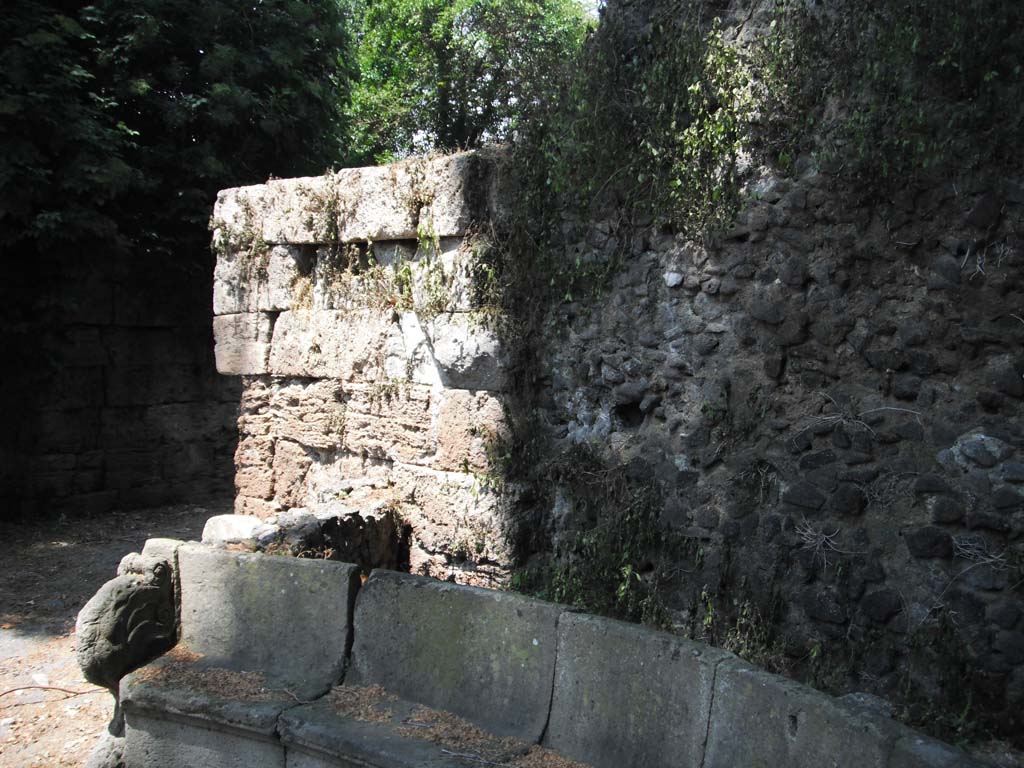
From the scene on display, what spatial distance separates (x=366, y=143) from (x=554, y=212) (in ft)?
37.2

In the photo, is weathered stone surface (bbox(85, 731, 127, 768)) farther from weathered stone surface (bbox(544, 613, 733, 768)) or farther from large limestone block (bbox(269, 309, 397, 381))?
large limestone block (bbox(269, 309, 397, 381))

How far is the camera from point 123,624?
139 inches

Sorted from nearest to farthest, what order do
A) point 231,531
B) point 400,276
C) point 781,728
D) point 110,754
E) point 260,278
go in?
point 781,728 < point 110,754 < point 231,531 < point 400,276 < point 260,278

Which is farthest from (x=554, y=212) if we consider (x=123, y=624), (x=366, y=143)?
(x=366, y=143)

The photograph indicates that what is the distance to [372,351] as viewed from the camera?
17.4 feet

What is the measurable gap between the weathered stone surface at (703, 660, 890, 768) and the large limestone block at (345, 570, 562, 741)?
60cm

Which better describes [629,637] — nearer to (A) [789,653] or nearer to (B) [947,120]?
(A) [789,653]

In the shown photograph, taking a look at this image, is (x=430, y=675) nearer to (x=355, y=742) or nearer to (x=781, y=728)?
(x=355, y=742)

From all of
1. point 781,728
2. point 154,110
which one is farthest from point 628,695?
point 154,110

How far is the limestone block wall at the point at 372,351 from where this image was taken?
4.73 meters

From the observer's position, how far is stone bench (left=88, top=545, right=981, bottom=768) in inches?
97.3

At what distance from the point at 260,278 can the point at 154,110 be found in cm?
353

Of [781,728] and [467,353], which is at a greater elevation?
[467,353]

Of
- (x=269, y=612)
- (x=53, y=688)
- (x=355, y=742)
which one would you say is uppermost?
(x=269, y=612)
